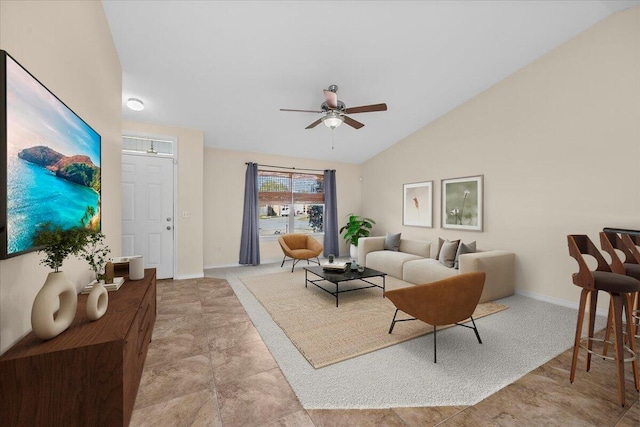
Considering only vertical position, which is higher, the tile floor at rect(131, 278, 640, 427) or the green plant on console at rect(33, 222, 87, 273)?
the green plant on console at rect(33, 222, 87, 273)

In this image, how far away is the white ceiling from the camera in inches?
109

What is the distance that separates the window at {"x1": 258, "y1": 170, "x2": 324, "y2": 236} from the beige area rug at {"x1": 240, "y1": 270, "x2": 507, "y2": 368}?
2.30m

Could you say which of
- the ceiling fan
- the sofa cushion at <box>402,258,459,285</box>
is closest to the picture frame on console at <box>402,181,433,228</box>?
the sofa cushion at <box>402,258,459,285</box>

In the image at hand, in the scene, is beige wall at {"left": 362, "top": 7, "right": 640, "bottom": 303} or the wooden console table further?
beige wall at {"left": 362, "top": 7, "right": 640, "bottom": 303}

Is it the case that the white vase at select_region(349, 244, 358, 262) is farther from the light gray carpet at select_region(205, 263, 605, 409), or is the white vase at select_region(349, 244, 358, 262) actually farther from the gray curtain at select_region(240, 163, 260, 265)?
the light gray carpet at select_region(205, 263, 605, 409)

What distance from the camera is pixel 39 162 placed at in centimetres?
145

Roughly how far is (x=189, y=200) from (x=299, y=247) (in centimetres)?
238

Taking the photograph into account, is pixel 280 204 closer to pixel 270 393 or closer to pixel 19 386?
pixel 270 393

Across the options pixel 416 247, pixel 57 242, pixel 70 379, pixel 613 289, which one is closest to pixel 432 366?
pixel 613 289

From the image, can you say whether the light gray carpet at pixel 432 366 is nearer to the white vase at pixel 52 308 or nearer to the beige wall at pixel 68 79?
the white vase at pixel 52 308

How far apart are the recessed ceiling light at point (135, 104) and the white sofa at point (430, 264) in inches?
178

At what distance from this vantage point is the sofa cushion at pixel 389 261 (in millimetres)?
4733

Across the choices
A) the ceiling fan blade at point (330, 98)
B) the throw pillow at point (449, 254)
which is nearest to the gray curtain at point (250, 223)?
the ceiling fan blade at point (330, 98)

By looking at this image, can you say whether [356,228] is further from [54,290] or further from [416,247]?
[54,290]
